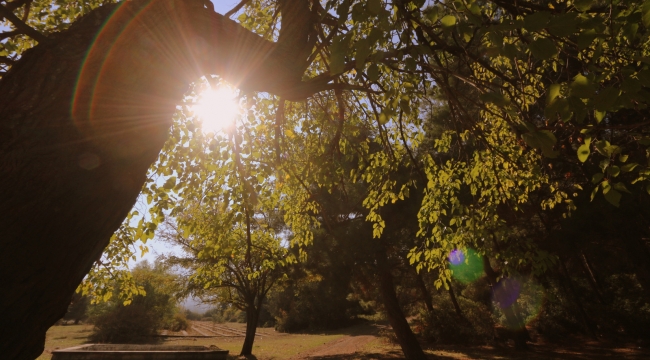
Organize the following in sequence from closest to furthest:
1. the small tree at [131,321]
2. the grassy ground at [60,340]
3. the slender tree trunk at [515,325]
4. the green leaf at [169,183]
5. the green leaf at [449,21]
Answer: the green leaf at [449,21] → the green leaf at [169,183] → the grassy ground at [60,340] → the slender tree trunk at [515,325] → the small tree at [131,321]

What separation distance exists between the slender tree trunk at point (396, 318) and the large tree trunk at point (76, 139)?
1362 cm

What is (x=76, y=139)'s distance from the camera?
1.74m

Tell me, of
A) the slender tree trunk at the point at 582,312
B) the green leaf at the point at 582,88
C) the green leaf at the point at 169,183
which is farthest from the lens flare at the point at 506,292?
the green leaf at the point at 582,88

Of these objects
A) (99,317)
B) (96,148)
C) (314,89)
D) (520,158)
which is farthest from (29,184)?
(99,317)

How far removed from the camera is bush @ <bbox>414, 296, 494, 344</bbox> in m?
18.2

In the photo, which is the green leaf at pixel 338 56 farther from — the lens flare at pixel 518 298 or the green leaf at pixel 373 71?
the lens flare at pixel 518 298

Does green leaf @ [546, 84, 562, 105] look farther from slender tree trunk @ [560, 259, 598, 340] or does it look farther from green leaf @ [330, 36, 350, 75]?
slender tree trunk @ [560, 259, 598, 340]

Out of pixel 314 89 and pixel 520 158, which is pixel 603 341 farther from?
pixel 314 89

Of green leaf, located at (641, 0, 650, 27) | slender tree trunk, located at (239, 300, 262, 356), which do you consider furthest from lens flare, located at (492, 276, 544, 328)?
green leaf, located at (641, 0, 650, 27)

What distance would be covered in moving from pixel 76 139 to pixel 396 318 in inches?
555

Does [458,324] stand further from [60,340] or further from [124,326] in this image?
[60,340]

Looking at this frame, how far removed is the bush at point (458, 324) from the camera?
1819 cm

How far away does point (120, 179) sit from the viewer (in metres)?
1.89

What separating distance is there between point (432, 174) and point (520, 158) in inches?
50.6
